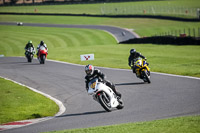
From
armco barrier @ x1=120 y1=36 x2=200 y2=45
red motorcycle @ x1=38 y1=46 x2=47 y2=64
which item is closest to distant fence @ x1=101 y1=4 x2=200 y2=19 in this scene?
armco barrier @ x1=120 y1=36 x2=200 y2=45

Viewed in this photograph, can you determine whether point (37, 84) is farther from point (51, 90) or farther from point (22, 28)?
point (22, 28)

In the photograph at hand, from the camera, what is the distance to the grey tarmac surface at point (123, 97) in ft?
37.6

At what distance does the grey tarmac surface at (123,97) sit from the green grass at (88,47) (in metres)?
3.86

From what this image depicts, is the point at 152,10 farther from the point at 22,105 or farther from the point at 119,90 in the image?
the point at 22,105

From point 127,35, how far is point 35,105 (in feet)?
148

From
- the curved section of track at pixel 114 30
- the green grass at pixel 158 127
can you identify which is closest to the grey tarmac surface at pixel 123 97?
the green grass at pixel 158 127

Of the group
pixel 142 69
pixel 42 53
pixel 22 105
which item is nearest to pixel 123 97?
pixel 142 69

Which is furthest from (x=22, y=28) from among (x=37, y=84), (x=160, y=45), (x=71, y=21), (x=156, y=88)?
(x=156, y=88)

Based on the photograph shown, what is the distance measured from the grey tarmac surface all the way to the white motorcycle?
26cm

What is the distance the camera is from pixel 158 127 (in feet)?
30.9

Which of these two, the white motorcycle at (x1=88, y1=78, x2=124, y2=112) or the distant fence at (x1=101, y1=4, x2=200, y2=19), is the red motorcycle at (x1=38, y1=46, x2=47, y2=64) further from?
the distant fence at (x1=101, y1=4, x2=200, y2=19)

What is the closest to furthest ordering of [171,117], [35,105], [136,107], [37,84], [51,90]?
[171,117], [136,107], [35,105], [51,90], [37,84]

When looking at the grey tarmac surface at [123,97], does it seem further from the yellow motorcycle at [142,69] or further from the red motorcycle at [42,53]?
the red motorcycle at [42,53]

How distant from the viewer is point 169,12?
74.5 m
